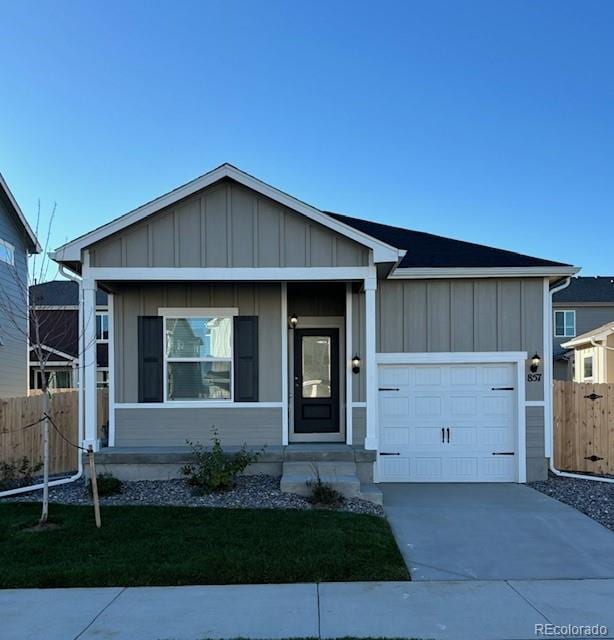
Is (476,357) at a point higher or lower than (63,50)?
lower

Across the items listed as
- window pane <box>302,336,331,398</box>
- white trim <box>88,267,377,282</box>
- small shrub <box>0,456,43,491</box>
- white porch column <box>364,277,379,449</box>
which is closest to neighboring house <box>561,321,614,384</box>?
window pane <box>302,336,331,398</box>

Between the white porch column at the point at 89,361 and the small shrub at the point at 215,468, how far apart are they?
4.93 ft

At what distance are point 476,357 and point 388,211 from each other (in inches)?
601

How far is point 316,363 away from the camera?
35.7 ft

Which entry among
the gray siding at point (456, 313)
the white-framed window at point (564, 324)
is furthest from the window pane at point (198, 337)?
the white-framed window at point (564, 324)

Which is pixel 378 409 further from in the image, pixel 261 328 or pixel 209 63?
pixel 209 63

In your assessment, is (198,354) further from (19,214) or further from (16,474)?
(19,214)

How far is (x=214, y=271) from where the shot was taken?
9.07 m

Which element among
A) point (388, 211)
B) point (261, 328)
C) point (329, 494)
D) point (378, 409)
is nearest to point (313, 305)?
point (261, 328)

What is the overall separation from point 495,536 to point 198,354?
17.7 feet

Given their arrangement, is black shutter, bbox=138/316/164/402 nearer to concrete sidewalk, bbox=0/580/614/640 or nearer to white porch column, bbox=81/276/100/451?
white porch column, bbox=81/276/100/451

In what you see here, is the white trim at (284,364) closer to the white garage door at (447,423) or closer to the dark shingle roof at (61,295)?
the white garage door at (447,423)

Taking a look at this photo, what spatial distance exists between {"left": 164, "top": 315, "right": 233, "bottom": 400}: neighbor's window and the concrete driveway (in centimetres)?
325

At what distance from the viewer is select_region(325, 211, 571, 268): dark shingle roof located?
10.4m
